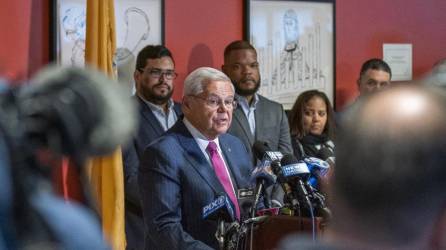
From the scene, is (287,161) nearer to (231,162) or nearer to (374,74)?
(231,162)

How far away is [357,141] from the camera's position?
1041mm

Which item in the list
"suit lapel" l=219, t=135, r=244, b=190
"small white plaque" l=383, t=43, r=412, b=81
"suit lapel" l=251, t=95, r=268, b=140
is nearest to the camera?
"suit lapel" l=219, t=135, r=244, b=190

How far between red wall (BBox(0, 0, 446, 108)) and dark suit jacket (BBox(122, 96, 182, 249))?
62 centimetres

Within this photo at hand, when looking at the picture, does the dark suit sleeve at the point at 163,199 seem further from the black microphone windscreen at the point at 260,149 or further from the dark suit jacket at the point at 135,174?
the dark suit jacket at the point at 135,174

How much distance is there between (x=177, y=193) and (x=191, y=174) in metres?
0.09

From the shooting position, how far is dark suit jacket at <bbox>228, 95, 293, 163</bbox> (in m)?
4.65

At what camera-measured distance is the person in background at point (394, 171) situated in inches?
39.9

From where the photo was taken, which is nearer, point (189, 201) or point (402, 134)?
point (402, 134)

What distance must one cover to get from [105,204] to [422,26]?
10.5 feet

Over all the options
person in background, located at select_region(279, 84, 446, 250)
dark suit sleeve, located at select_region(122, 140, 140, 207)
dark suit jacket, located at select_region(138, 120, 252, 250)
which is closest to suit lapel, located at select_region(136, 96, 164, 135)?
dark suit sleeve, located at select_region(122, 140, 140, 207)

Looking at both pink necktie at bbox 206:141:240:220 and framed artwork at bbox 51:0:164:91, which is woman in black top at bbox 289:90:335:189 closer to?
framed artwork at bbox 51:0:164:91

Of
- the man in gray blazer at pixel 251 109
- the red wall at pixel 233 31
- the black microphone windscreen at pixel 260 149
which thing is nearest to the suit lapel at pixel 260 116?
the man in gray blazer at pixel 251 109

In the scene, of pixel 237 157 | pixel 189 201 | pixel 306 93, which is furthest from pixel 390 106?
pixel 306 93

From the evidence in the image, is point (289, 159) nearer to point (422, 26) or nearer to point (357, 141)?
point (357, 141)
